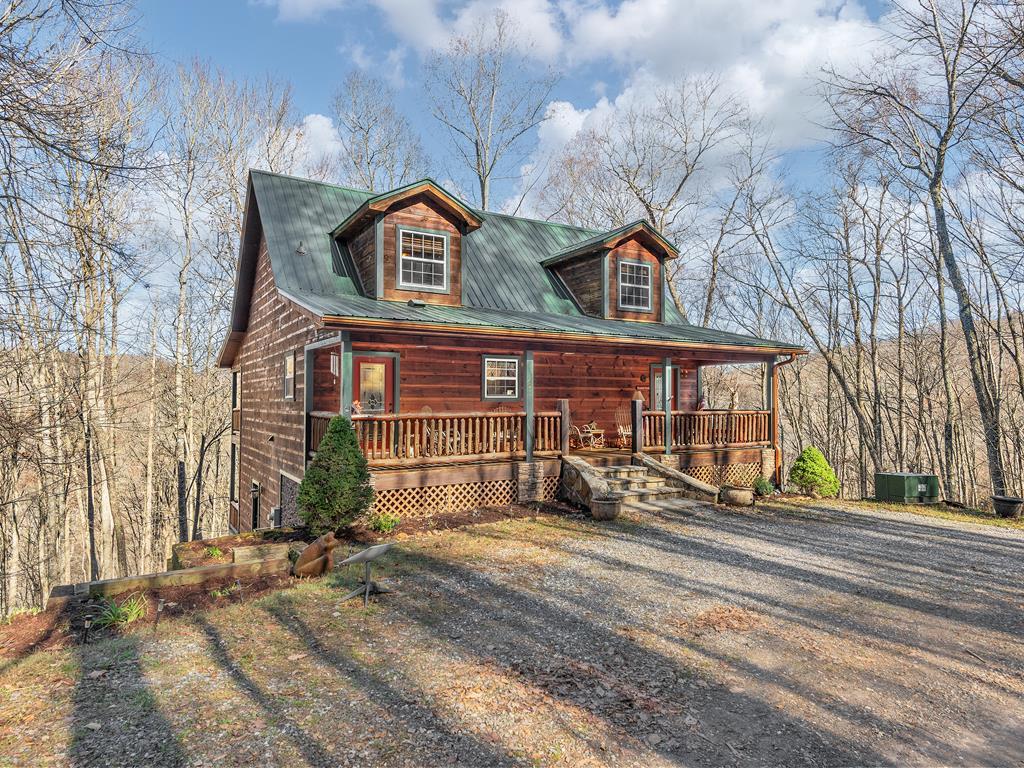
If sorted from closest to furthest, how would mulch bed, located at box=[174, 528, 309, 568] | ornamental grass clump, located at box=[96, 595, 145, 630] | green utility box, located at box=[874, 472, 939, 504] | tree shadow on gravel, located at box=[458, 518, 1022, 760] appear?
tree shadow on gravel, located at box=[458, 518, 1022, 760] < ornamental grass clump, located at box=[96, 595, 145, 630] < mulch bed, located at box=[174, 528, 309, 568] < green utility box, located at box=[874, 472, 939, 504]

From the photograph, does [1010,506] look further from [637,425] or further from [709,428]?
[637,425]

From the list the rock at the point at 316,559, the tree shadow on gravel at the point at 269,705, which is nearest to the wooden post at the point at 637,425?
the rock at the point at 316,559

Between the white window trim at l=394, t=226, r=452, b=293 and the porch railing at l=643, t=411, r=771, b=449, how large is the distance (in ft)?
19.4

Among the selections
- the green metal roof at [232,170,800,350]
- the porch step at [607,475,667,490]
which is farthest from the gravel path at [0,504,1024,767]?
the green metal roof at [232,170,800,350]

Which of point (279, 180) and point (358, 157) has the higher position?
point (358, 157)

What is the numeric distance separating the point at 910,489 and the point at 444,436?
458 inches

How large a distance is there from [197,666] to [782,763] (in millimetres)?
4594

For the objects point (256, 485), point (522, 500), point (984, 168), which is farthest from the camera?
point (984, 168)

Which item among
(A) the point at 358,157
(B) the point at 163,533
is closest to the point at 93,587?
(B) the point at 163,533

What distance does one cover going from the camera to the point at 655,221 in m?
28.5

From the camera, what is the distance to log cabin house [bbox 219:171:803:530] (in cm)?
1097

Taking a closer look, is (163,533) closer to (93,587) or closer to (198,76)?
(198,76)

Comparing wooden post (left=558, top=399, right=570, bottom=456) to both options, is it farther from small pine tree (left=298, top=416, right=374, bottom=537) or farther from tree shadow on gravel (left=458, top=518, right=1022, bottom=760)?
small pine tree (left=298, top=416, right=374, bottom=537)

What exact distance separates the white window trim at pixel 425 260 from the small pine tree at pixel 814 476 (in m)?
10.1
